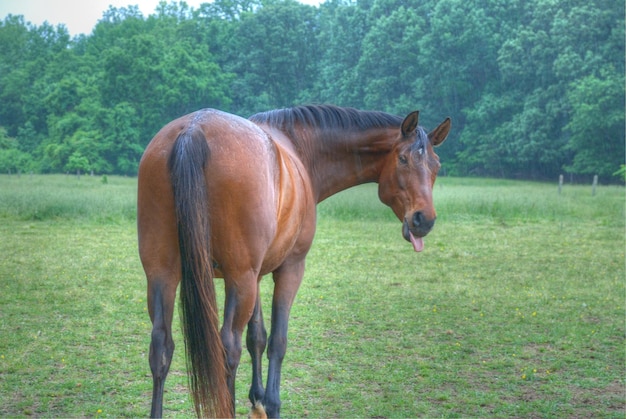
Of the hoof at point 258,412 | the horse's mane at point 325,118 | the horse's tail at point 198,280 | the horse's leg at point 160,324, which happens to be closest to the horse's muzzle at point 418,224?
the horse's mane at point 325,118

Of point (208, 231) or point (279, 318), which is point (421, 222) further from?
Result: point (208, 231)

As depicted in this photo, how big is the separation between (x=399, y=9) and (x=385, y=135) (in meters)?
43.4

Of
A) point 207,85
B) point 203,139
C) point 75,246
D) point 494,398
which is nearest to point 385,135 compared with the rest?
point 203,139

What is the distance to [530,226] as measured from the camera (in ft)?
54.6

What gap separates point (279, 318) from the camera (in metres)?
4.26

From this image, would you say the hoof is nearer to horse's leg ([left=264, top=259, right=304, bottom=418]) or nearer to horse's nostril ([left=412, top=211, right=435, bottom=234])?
horse's leg ([left=264, top=259, right=304, bottom=418])

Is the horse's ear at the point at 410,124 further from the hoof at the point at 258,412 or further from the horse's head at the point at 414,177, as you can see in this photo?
the hoof at the point at 258,412

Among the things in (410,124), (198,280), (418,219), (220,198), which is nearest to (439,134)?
(410,124)

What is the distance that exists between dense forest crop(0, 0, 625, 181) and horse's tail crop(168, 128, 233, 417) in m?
25.3

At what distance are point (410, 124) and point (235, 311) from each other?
1742 mm

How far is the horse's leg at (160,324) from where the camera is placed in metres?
3.21

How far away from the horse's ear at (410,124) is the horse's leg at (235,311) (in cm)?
155

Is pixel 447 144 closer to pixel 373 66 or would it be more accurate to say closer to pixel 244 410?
pixel 373 66

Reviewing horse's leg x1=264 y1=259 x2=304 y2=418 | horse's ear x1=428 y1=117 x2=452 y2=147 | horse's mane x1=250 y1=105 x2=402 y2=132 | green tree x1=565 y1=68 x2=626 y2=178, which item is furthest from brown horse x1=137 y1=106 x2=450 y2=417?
green tree x1=565 y1=68 x2=626 y2=178
